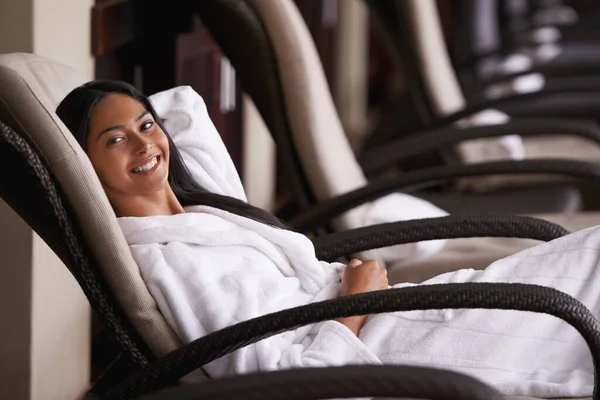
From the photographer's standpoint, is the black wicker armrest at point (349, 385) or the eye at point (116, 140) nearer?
the black wicker armrest at point (349, 385)

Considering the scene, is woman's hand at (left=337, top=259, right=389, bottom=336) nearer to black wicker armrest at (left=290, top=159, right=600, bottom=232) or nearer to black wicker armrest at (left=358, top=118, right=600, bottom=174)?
→ black wicker armrest at (left=290, top=159, right=600, bottom=232)

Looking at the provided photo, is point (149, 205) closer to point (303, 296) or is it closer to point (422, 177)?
point (303, 296)

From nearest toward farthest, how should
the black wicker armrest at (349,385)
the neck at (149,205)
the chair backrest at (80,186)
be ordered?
the black wicker armrest at (349,385), the chair backrest at (80,186), the neck at (149,205)

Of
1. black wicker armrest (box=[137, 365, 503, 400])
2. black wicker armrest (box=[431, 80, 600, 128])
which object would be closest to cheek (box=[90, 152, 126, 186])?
black wicker armrest (box=[137, 365, 503, 400])

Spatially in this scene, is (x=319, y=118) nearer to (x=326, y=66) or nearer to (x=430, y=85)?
(x=430, y=85)

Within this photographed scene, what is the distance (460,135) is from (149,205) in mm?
1346

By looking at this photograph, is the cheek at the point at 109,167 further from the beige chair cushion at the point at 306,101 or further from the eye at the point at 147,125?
the beige chair cushion at the point at 306,101

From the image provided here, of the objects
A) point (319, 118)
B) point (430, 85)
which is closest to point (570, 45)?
point (430, 85)

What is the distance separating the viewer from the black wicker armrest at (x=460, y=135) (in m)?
2.77

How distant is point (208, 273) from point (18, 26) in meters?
0.66

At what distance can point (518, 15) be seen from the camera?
20.3 ft

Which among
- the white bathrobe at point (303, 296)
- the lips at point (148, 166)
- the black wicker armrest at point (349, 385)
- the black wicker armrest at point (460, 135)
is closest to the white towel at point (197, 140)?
the white bathrobe at point (303, 296)

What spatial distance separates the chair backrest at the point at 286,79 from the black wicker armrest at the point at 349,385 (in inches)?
40.8

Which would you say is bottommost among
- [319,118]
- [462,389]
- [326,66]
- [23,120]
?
[326,66]
